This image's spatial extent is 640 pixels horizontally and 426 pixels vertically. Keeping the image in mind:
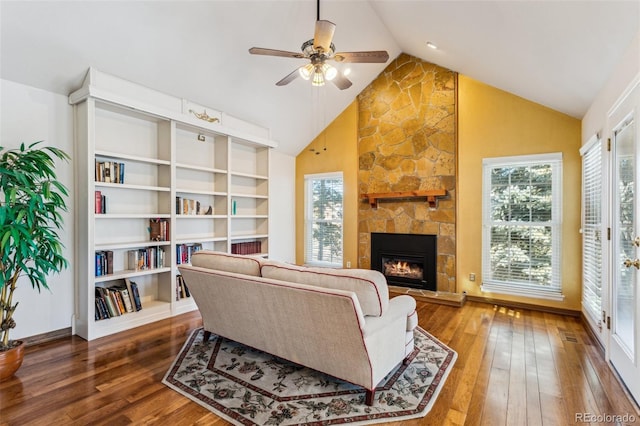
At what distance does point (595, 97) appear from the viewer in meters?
3.16

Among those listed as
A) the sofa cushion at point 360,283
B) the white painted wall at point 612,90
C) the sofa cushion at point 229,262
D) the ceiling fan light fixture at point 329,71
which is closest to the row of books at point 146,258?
the sofa cushion at point 229,262

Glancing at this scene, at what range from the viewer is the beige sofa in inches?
78.7

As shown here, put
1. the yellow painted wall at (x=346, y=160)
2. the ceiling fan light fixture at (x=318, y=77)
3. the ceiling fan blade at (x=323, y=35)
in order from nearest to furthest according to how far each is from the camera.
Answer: the ceiling fan blade at (x=323, y=35)
the ceiling fan light fixture at (x=318, y=77)
the yellow painted wall at (x=346, y=160)

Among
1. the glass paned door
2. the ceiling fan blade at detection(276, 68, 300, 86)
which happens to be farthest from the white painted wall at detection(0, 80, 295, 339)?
the glass paned door

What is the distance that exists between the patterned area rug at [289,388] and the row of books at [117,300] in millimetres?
1132

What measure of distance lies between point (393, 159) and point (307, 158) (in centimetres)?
183

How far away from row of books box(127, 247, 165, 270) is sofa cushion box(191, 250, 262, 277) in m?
1.26

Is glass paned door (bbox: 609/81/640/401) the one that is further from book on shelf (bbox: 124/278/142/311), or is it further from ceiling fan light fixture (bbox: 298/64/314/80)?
book on shelf (bbox: 124/278/142/311)

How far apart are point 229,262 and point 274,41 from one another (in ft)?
9.46

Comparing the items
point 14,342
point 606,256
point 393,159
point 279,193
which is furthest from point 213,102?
point 606,256

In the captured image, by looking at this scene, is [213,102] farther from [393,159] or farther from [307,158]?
[393,159]

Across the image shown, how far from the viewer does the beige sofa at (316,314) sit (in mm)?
1999

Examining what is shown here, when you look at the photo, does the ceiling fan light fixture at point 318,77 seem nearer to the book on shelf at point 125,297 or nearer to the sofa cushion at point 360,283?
the sofa cushion at point 360,283

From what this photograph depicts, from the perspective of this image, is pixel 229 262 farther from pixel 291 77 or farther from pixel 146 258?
pixel 291 77
